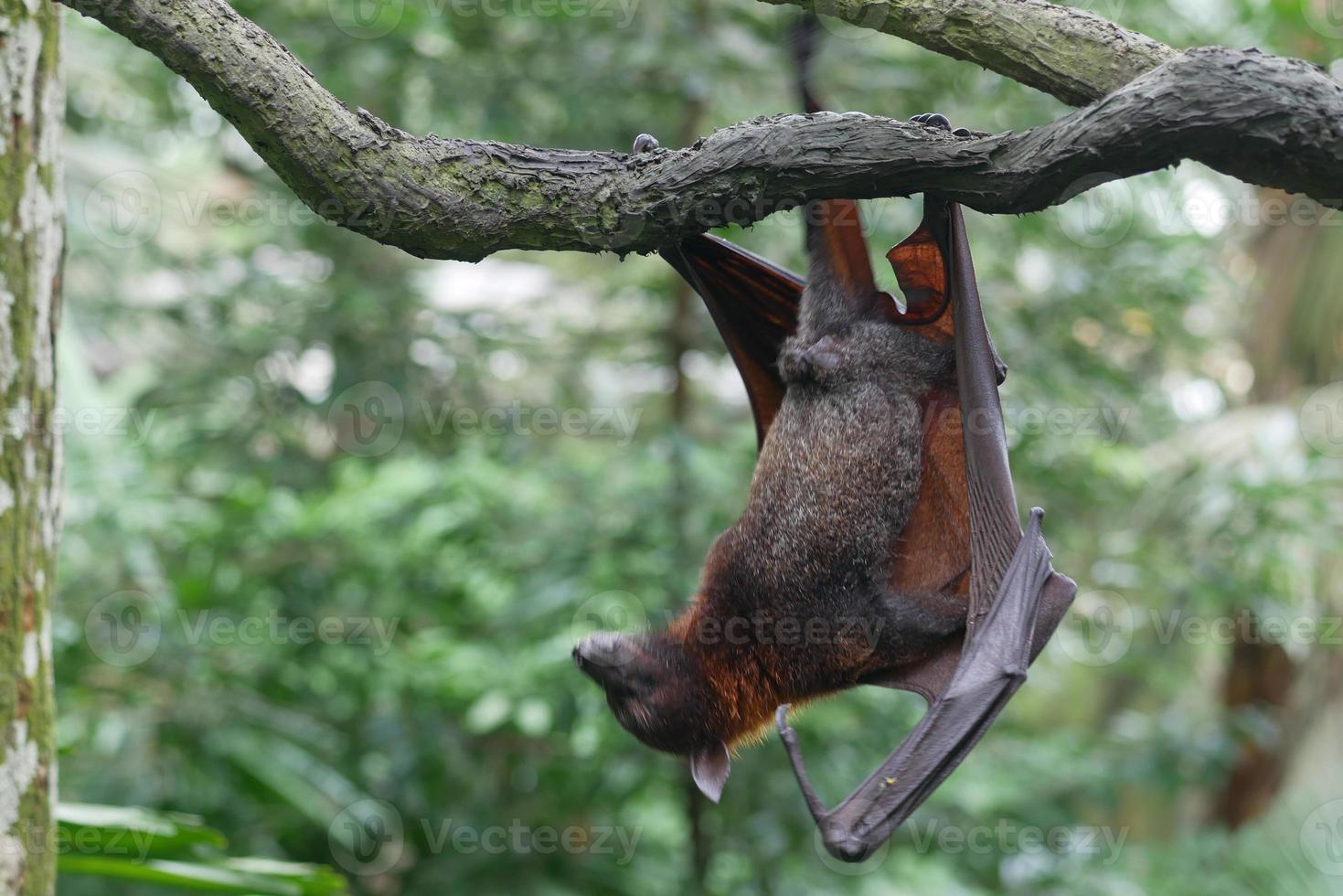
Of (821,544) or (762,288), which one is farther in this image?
(762,288)

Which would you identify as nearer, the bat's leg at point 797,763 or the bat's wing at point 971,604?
the bat's leg at point 797,763

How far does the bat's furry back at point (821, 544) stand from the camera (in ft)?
11.6

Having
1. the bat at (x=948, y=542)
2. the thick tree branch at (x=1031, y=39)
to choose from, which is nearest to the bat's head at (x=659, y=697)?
the bat at (x=948, y=542)

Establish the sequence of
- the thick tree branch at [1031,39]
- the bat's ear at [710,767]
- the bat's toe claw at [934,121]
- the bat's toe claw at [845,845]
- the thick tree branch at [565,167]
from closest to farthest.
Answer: the thick tree branch at [565,167] < the bat's toe claw at [934,121] < the thick tree branch at [1031,39] < the bat's toe claw at [845,845] < the bat's ear at [710,767]

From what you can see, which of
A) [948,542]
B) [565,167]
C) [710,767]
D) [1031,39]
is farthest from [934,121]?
[710,767]

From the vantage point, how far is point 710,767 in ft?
12.6

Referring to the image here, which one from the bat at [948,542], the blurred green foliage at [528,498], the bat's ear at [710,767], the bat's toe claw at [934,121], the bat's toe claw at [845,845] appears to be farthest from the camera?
the blurred green foliage at [528,498]

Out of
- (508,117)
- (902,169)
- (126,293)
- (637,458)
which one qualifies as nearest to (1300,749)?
(637,458)

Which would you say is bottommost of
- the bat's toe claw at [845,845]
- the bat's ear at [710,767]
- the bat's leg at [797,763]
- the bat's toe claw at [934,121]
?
the bat's ear at [710,767]

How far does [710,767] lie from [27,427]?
7.70 feet

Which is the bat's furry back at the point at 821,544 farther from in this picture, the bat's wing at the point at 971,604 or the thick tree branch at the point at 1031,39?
the thick tree branch at the point at 1031,39

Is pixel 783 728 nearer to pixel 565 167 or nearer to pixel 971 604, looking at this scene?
pixel 971 604

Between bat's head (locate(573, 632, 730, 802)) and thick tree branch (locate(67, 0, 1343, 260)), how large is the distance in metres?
1.67

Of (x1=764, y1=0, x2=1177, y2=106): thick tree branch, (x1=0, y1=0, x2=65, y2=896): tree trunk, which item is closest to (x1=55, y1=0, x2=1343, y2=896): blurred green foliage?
(x1=764, y1=0, x2=1177, y2=106): thick tree branch
